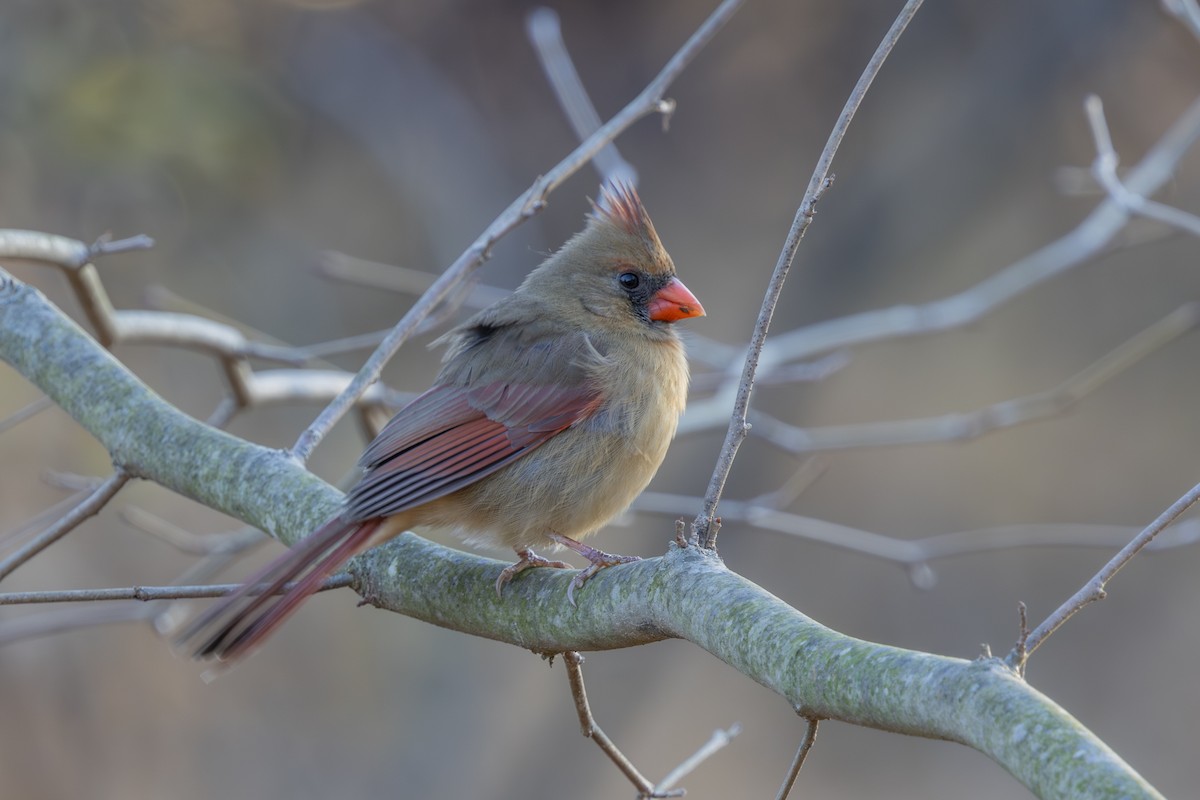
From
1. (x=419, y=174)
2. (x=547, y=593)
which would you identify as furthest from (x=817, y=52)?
(x=547, y=593)

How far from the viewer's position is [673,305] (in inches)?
135

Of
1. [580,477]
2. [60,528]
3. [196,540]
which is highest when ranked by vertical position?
[580,477]

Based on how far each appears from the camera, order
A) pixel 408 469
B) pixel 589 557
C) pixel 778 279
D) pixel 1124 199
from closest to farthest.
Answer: pixel 778 279 < pixel 589 557 < pixel 408 469 < pixel 1124 199

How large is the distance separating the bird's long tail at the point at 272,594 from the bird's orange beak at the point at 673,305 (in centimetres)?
119

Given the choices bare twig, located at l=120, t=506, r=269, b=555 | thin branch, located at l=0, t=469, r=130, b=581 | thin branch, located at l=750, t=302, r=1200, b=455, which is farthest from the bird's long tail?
thin branch, located at l=750, t=302, r=1200, b=455

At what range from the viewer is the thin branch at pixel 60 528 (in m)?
2.35

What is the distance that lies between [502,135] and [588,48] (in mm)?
831

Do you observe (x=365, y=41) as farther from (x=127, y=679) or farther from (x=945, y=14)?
(x=127, y=679)

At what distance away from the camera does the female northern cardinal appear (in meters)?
2.62

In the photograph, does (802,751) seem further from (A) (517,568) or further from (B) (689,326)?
(B) (689,326)

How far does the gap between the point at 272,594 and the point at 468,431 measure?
2.49 ft

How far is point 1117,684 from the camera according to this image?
26.4 ft

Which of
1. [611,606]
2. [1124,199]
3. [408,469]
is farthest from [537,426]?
[1124,199]

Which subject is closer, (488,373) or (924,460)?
(488,373)
